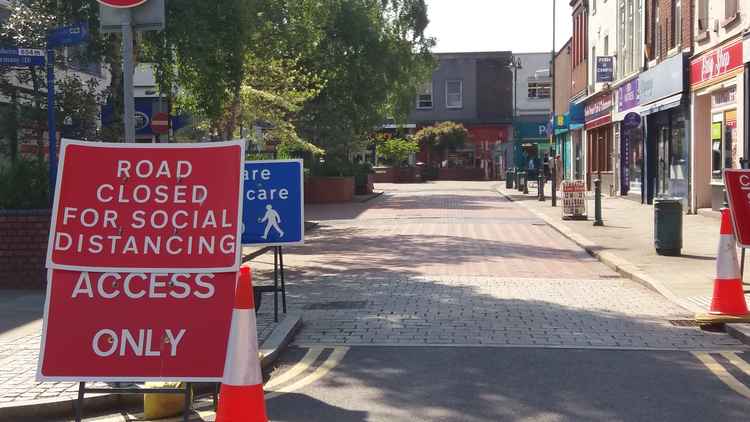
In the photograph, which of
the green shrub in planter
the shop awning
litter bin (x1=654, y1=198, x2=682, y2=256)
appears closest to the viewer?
the green shrub in planter

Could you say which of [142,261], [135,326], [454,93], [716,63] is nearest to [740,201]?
[142,261]

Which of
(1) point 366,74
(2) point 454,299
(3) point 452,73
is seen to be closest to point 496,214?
(1) point 366,74

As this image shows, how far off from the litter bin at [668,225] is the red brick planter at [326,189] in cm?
2033

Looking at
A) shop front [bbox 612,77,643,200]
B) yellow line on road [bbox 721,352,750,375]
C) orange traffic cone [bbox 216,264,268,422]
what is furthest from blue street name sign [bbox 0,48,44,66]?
shop front [bbox 612,77,643,200]

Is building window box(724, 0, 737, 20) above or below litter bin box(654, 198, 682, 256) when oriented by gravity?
above

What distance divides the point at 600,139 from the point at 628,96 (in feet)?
23.7

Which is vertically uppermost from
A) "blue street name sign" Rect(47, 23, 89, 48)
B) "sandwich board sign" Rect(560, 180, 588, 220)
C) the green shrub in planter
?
"blue street name sign" Rect(47, 23, 89, 48)

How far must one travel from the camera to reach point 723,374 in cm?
679

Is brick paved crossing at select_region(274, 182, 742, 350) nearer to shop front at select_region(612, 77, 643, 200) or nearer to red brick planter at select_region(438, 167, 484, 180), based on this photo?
shop front at select_region(612, 77, 643, 200)

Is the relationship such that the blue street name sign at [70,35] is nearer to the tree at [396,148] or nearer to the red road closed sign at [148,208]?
the red road closed sign at [148,208]

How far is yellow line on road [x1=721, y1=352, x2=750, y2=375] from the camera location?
6.97 meters

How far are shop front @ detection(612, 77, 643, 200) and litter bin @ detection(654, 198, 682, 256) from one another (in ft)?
52.5

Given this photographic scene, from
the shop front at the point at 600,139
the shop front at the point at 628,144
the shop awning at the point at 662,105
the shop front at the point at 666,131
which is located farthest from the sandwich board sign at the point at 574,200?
the shop front at the point at 600,139

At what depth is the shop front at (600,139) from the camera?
3624 cm
